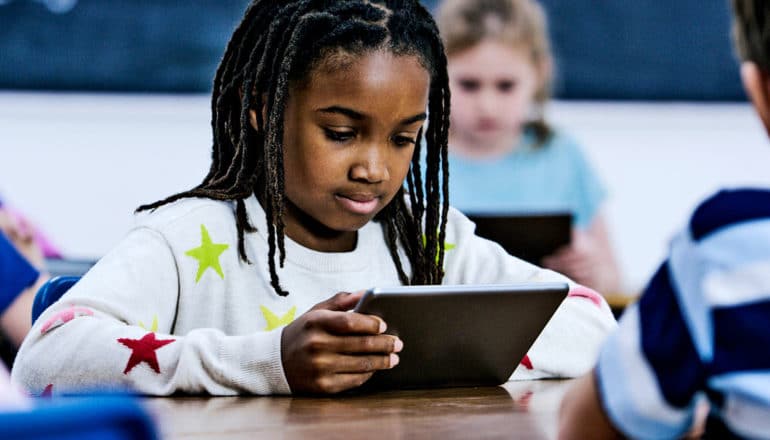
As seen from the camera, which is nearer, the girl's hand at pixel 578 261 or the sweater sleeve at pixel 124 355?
the sweater sleeve at pixel 124 355

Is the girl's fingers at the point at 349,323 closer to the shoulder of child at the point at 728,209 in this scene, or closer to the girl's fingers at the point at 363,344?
the girl's fingers at the point at 363,344

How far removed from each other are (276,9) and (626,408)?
0.97 m

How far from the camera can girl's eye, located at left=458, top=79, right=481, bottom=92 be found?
11.0 feet

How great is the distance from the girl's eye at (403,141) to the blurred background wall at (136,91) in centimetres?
169

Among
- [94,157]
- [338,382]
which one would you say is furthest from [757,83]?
[94,157]

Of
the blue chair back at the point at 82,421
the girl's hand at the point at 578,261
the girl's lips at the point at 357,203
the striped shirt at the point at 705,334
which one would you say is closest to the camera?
the blue chair back at the point at 82,421

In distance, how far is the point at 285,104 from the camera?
1.36 m

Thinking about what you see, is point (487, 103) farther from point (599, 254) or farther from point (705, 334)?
point (705, 334)

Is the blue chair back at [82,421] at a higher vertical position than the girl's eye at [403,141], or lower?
higher

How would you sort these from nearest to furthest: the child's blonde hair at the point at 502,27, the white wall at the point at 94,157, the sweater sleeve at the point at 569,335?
the sweater sleeve at the point at 569,335 → the white wall at the point at 94,157 → the child's blonde hair at the point at 502,27

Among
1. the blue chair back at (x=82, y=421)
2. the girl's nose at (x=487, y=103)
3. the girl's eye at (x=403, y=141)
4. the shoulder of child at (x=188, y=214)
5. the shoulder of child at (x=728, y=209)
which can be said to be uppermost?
the shoulder of child at (x=728, y=209)

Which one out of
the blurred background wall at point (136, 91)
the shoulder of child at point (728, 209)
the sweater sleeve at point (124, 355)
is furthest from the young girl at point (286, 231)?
the blurred background wall at point (136, 91)

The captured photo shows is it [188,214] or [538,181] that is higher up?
[188,214]

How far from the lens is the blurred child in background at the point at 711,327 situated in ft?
1.98
